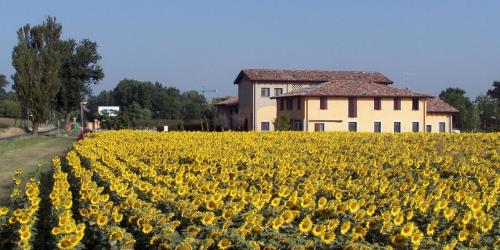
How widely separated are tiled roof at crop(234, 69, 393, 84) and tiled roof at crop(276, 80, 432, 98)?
5.76 m

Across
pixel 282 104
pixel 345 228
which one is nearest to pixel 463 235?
pixel 345 228

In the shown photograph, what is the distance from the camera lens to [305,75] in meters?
57.5

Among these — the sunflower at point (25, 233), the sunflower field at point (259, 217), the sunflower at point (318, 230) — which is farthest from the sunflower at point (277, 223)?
the sunflower at point (25, 233)

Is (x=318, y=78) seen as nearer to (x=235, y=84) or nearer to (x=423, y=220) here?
(x=235, y=84)

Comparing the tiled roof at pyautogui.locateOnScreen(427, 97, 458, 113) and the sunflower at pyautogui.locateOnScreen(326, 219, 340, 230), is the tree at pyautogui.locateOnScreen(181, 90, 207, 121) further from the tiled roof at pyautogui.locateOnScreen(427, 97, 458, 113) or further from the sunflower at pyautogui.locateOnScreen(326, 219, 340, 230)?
the sunflower at pyautogui.locateOnScreen(326, 219, 340, 230)

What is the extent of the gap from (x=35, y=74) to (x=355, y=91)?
23.7 meters

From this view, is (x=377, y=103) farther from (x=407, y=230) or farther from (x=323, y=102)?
(x=407, y=230)

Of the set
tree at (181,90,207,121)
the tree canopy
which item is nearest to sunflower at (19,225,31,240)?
tree at (181,90,207,121)

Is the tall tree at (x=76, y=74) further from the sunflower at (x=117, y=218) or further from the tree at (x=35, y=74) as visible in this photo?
the sunflower at (x=117, y=218)

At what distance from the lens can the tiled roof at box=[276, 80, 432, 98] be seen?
48281 mm

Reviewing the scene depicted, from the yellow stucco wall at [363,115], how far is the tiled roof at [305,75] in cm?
597

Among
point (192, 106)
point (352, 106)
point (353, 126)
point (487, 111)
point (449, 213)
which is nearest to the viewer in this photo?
point (449, 213)

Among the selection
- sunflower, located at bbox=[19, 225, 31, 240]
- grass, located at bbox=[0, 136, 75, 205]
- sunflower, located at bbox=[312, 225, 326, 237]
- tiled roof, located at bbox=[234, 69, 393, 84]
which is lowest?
grass, located at bbox=[0, 136, 75, 205]

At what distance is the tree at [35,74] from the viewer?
172ft
